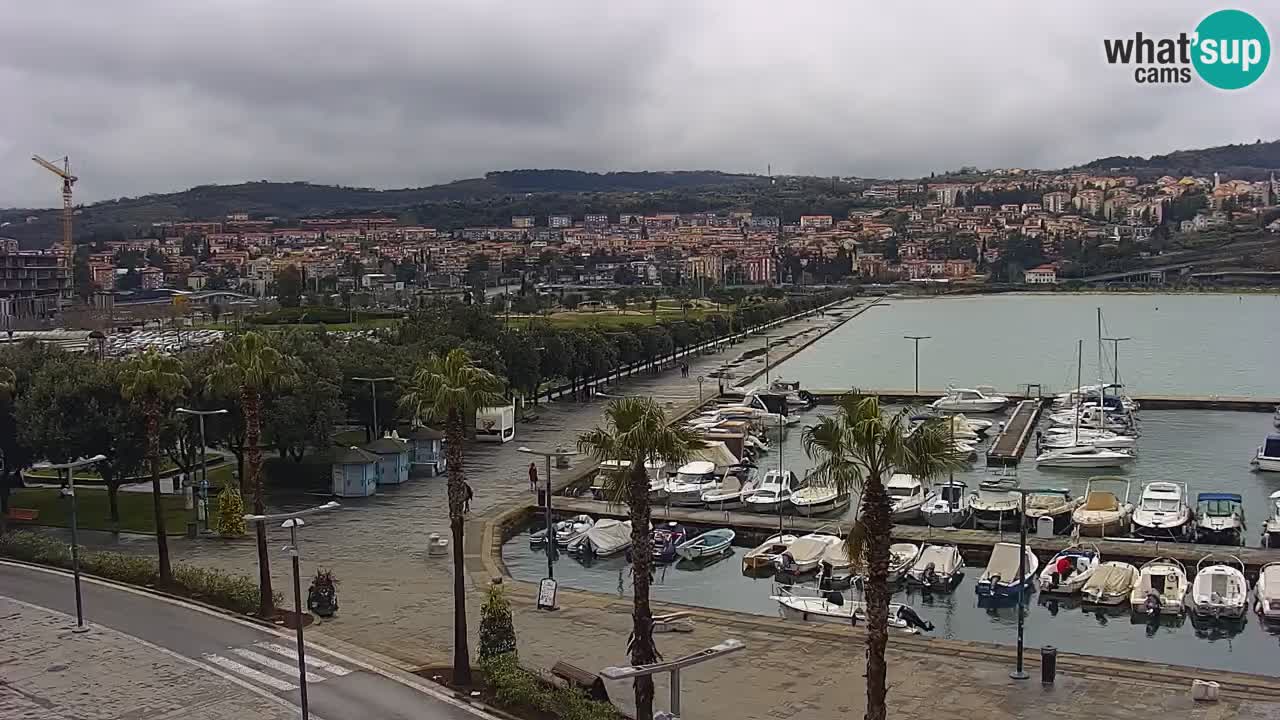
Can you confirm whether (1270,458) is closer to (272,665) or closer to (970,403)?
(970,403)

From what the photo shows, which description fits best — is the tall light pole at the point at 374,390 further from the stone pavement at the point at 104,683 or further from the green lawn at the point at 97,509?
the stone pavement at the point at 104,683

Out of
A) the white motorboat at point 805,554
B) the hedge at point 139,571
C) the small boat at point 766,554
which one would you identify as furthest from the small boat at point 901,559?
the hedge at point 139,571

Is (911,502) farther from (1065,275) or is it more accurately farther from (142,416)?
(1065,275)

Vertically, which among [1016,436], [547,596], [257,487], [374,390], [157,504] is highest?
[257,487]

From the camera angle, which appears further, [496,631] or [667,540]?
[667,540]

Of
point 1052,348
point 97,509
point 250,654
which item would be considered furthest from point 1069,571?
point 1052,348

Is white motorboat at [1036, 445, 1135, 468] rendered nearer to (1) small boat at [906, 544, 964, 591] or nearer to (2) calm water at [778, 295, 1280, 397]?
(1) small boat at [906, 544, 964, 591]
